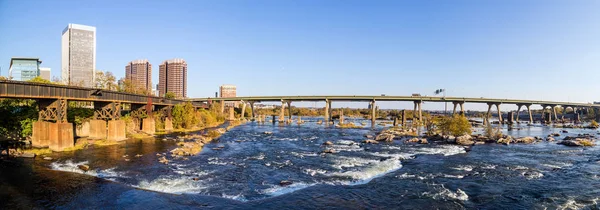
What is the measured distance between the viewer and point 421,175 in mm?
30500

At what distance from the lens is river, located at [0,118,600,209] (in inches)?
849

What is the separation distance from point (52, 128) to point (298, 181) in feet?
110

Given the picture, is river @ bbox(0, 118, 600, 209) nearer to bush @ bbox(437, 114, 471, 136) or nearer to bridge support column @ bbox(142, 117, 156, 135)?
bush @ bbox(437, 114, 471, 136)

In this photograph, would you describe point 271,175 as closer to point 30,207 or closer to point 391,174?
point 391,174

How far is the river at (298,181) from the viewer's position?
70.7 feet

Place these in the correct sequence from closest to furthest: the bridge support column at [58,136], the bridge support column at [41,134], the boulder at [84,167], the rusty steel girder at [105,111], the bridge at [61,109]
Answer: the boulder at [84,167], the bridge at [61,109], the bridge support column at [58,136], the bridge support column at [41,134], the rusty steel girder at [105,111]

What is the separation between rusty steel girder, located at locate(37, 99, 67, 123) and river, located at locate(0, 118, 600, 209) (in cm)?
590

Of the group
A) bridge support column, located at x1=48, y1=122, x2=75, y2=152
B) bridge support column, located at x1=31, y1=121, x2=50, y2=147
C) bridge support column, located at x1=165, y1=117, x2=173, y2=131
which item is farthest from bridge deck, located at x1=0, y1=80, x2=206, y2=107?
bridge support column, located at x1=165, y1=117, x2=173, y2=131

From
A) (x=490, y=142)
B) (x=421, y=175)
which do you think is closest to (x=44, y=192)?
(x=421, y=175)

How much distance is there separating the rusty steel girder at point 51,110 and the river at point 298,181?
590cm

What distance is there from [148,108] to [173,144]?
21.3 metres

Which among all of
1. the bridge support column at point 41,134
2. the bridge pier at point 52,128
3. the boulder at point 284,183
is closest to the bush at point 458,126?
the boulder at point 284,183

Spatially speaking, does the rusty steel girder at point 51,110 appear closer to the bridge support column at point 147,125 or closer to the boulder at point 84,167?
the boulder at point 84,167

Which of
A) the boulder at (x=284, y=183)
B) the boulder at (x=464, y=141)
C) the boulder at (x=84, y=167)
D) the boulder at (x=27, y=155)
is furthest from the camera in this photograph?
the boulder at (x=464, y=141)
